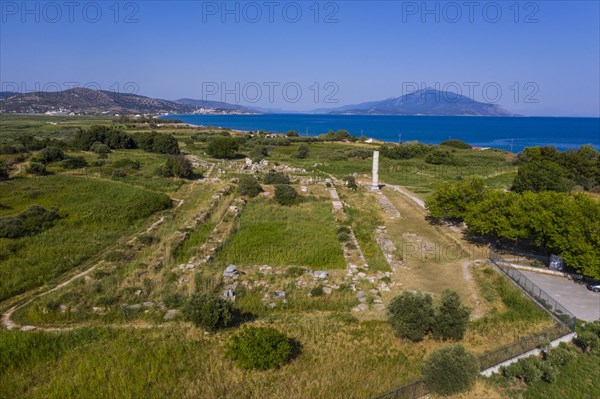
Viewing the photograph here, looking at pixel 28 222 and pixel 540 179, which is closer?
pixel 28 222

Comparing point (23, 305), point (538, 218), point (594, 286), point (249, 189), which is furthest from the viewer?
point (249, 189)

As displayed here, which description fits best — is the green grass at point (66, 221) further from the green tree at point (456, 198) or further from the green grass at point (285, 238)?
the green tree at point (456, 198)

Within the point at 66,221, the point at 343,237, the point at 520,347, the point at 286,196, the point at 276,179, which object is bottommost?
the point at 520,347

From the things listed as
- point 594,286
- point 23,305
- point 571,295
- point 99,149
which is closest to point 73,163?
point 99,149

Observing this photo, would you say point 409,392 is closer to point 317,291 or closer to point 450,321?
point 450,321

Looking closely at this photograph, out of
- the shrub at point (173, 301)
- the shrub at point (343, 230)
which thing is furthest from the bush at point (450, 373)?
the shrub at point (343, 230)

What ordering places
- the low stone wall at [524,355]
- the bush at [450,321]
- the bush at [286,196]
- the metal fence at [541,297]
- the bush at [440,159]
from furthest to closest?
1. the bush at [440,159]
2. the bush at [286,196]
3. the metal fence at [541,297]
4. the bush at [450,321]
5. the low stone wall at [524,355]

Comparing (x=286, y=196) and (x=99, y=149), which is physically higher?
(x=99, y=149)
